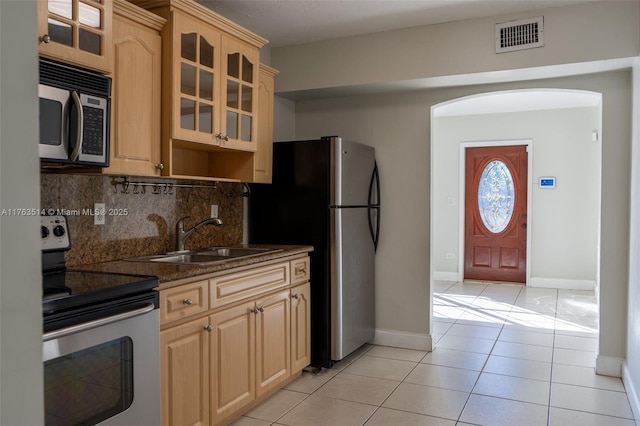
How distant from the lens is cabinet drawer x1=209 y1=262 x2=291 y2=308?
2585 millimetres

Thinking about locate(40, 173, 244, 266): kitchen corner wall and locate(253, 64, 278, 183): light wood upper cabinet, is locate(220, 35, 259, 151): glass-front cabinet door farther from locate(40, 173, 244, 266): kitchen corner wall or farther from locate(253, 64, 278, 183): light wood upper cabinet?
locate(40, 173, 244, 266): kitchen corner wall

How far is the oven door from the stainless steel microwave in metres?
0.68

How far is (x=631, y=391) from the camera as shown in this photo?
3.07 meters

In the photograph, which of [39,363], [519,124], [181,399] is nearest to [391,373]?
[181,399]

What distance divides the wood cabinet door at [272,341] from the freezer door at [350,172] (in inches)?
33.8

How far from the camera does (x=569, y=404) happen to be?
304cm

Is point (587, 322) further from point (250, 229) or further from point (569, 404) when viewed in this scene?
point (250, 229)

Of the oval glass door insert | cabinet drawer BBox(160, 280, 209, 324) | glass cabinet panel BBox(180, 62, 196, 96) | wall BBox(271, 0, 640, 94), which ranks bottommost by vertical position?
cabinet drawer BBox(160, 280, 209, 324)

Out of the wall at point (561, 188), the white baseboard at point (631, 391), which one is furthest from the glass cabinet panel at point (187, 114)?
the wall at point (561, 188)

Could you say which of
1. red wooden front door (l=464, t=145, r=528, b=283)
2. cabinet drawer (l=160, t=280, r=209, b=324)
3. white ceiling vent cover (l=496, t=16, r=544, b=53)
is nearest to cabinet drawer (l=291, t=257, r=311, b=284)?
cabinet drawer (l=160, t=280, r=209, b=324)

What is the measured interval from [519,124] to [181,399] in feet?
20.3

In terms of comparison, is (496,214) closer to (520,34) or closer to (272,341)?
(520,34)

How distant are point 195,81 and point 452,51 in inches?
75.8

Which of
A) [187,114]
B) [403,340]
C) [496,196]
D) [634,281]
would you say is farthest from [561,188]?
[187,114]
